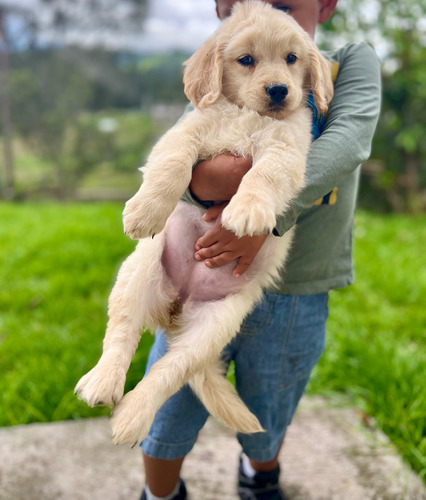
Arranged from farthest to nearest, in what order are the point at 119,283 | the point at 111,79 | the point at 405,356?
the point at 111,79
the point at 405,356
the point at 119,283

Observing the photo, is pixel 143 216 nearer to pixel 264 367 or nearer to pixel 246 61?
pixel 246 61

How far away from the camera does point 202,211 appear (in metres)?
1.42

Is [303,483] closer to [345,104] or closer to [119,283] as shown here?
[119,283]

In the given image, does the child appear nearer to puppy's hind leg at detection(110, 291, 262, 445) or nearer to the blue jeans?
the blue jeans

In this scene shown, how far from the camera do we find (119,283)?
1.34 m

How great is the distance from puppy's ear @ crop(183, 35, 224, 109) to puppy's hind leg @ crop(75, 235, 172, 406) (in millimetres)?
411

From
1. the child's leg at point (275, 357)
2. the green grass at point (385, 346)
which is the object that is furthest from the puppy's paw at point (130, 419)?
the green grass at point (385, 346)

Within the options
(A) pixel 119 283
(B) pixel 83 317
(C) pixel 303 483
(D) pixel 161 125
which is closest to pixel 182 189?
(A) pixel 119 283

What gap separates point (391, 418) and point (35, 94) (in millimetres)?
6436

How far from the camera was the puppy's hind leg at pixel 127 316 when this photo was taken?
117 centimetres

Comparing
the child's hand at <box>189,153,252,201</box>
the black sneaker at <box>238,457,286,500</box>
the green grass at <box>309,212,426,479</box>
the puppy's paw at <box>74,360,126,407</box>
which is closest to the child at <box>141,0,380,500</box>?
the child's hand at <box>189,153,252,201</box>

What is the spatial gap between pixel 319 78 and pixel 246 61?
0.67ft

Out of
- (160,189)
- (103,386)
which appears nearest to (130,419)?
(103,386)

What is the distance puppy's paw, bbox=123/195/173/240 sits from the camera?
1.15 metres
